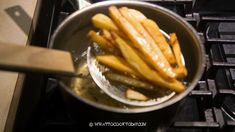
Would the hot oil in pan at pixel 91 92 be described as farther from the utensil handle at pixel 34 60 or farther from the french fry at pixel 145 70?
the utensil handle at pixel 34 60

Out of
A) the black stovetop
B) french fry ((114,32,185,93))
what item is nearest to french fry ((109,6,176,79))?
french fry ((114,32,185,93))

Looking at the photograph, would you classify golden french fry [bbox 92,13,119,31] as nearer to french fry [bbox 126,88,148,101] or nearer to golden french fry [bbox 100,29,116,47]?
golden french fry [bbox 100,29,116,47]

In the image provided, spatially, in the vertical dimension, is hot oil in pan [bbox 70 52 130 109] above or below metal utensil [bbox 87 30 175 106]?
below

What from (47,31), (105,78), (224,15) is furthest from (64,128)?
(224,15)

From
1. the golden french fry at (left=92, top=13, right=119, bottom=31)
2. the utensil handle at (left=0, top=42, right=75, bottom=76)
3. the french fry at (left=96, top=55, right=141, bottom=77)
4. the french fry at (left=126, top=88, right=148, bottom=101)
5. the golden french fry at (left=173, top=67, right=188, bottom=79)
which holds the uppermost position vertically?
the utensil handle at (left=0, top=42, right=75, bottom=76)

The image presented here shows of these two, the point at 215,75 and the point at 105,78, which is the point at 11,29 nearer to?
the point at 105,78

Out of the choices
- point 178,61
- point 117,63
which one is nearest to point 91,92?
point 117,63
